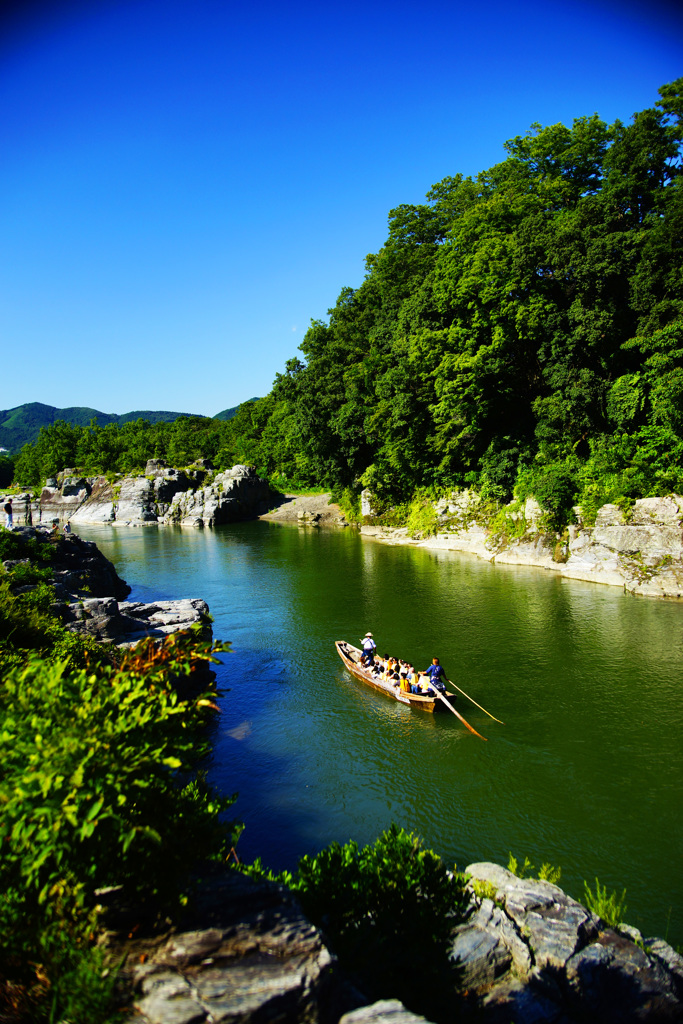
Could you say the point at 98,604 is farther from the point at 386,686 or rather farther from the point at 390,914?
the point at 390,914

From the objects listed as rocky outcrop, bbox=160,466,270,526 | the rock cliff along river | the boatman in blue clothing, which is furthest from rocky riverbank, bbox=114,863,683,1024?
rocky outcrop, bbox=160,466,270,526

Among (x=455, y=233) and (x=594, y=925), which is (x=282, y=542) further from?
(x=594, y=925)

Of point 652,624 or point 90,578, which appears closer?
point 652,624

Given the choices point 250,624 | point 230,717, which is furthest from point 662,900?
point 250,624

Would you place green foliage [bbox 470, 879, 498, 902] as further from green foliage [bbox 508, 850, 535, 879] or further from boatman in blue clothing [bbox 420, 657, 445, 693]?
boatman in blue clothing [bbox 420, 657, 445, 693]

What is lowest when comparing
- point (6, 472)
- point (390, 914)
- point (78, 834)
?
point (390, 914)

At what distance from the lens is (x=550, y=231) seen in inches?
Result: 1330

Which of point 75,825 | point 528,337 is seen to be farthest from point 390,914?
point 528,337

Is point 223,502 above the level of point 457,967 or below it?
above

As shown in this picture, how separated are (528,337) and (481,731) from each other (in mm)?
26527

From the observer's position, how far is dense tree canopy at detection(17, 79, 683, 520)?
2925 cm

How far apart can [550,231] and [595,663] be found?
1071 inches

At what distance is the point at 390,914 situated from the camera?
6469 millimetres

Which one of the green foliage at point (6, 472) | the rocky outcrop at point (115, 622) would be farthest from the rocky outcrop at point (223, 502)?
the green foliage at point (6, 472)
